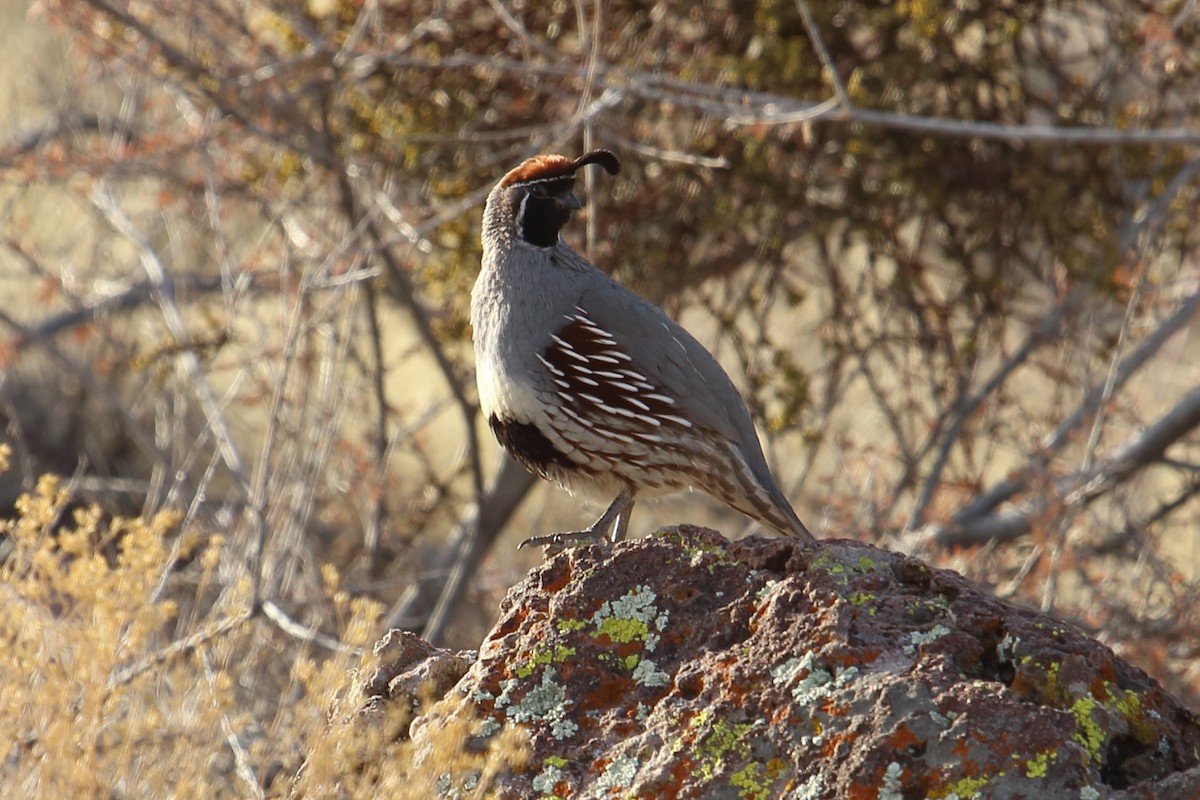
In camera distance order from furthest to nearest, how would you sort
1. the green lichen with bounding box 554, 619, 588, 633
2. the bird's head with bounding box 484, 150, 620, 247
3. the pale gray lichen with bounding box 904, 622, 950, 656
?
the bird's head with bounding box 484, 150, 620, 247, the green lichen with bounding box 554, 619, 588, 633, the pale gray lichen with bounding box 904, 622, 950, 656

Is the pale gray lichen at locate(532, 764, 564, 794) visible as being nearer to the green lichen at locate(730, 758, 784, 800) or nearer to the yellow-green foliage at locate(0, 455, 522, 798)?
the yellow-green foliage at locate(0, 455, 522, 798)

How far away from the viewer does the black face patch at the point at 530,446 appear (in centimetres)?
440

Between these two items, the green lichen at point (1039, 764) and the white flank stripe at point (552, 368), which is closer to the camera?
the green lichen at point (1039, 764)

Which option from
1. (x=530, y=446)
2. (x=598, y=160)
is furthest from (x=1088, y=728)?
(x=598, y=160)

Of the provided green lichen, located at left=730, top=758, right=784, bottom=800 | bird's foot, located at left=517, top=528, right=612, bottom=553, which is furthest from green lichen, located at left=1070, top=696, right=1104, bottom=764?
bird's foot, located at left=517, top=528, right=612, bottom=553

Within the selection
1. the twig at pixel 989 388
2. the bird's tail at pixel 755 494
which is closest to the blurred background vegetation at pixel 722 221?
the twig at pixel 989 388

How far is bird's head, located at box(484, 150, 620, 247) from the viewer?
4527mm

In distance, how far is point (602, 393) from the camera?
436 centimetres

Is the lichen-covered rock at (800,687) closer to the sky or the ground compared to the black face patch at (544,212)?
closer to the ground

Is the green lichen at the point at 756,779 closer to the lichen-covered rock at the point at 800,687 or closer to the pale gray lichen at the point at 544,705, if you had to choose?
the lichen-covered rock at the point at 800,687

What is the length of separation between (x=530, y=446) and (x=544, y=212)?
70 centimetres

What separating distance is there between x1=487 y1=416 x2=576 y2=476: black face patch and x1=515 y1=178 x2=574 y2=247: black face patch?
55 centimetres

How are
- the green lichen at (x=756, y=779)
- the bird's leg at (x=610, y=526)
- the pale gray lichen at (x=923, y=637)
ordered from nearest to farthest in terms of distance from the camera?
the green lichen at (x=756, y=779)
the pale gray lichen at (x=923, y=637)
the bird's leg at (x=610, y=526)

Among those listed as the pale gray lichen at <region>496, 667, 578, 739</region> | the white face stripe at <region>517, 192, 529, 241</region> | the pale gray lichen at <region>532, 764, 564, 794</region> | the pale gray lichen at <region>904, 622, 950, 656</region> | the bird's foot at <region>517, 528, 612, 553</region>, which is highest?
the white face stripe at <region>517, 192, 529, 241</region>
